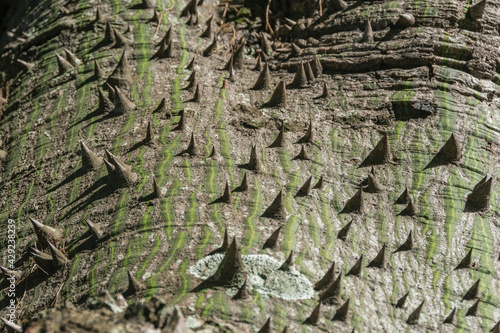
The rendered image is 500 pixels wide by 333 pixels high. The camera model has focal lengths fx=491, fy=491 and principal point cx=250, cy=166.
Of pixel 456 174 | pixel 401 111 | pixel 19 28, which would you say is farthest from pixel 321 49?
pixel 19 28

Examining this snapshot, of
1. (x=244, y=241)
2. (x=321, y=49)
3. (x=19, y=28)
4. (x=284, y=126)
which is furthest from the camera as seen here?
(x=19, y=28)

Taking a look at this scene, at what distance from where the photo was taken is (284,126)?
4457 mm

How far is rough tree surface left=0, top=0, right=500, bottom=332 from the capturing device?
10.5 ft

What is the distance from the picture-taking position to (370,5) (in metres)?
5.23

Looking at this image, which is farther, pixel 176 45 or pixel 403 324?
pixel 176 45

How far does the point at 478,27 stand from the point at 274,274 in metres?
3.35

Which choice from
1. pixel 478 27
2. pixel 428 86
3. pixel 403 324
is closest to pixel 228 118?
pixel 428 86

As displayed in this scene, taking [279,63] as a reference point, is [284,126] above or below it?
below

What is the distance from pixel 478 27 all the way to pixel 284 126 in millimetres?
2212

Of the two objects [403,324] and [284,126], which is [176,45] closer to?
[284,126]

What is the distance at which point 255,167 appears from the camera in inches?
159

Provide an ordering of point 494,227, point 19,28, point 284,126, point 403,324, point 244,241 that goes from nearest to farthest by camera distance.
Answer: point 403,324
point 244,241
point 494,227
point 284,126
point 19,28

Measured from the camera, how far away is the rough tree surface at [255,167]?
3189mm

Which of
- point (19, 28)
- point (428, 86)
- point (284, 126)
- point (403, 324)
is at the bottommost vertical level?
point (403, 324)
